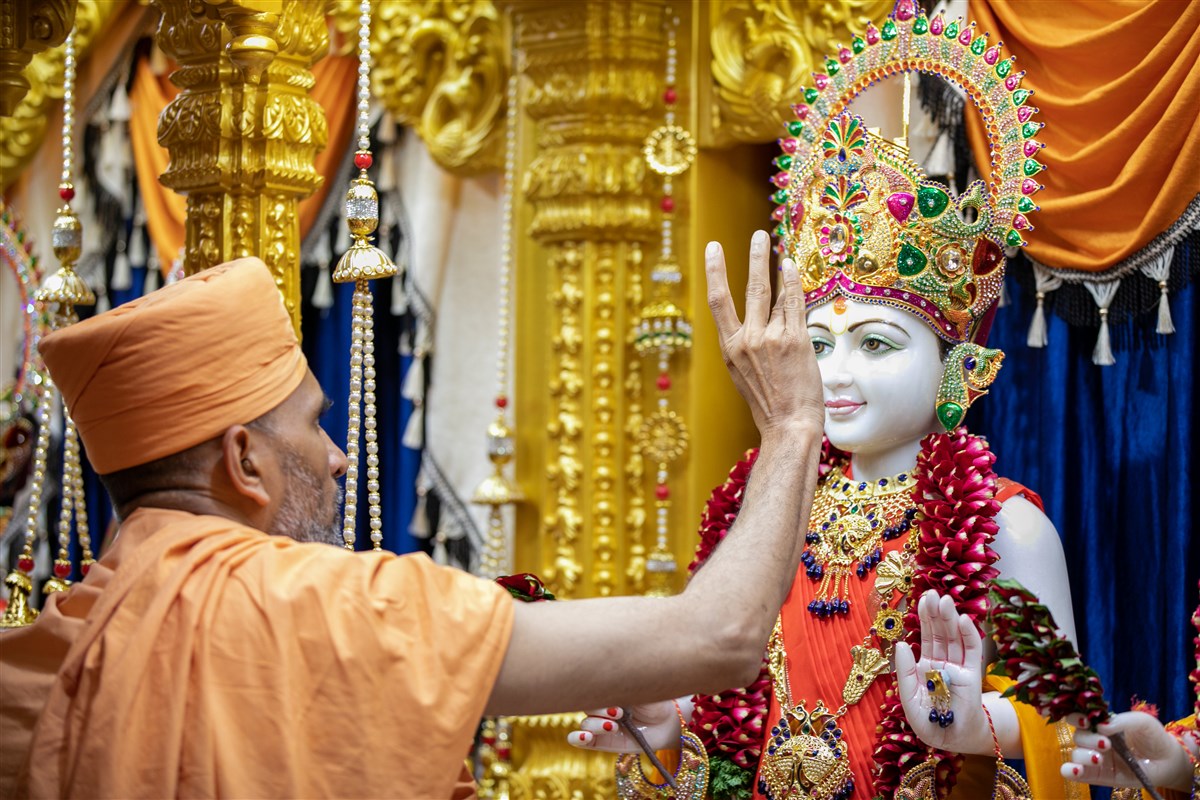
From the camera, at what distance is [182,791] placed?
1891mm

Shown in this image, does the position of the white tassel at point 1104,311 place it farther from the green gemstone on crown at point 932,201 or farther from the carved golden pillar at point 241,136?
the carved golden pillar at point 241,136

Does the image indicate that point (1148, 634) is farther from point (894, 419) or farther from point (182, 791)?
point (182, 791)

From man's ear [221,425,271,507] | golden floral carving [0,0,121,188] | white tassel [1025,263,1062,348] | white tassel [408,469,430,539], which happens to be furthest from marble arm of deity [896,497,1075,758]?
golden floral carving [0,0,121,188]

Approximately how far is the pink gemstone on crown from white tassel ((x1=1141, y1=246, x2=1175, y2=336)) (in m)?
0.69

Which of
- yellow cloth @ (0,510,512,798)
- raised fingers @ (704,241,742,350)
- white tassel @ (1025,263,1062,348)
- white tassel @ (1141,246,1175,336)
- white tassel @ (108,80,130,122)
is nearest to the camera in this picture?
yellow cloth @ (0,510,512,798)

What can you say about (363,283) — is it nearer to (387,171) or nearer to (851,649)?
(851,649)

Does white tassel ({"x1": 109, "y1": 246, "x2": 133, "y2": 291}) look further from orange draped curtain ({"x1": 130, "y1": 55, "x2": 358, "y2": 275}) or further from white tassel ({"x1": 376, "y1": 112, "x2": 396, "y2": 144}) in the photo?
white tassel ({"x1": 376, "y1": 112, "x2": 396, "y2": 144})

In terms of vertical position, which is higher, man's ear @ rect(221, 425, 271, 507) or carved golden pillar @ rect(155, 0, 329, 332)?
carved golden pillar @ rect(155, 0, 329, 332)

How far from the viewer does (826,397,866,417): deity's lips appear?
3146mm

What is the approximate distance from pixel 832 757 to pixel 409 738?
1.33 metres

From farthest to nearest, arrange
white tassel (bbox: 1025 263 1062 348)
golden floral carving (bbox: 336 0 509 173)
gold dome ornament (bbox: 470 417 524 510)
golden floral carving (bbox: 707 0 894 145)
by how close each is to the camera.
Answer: golden floral carving (bbox: 336 0 509 173) → gold dome ornament (bbox: 470 417 524 510) → golden floral carving (bbox: 707 0 894 145) → white tassel (bbox: 1025 263 1062 348)

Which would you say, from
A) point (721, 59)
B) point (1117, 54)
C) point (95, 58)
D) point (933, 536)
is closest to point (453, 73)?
point (721, 59)

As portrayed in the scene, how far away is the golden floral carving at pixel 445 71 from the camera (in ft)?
15.4

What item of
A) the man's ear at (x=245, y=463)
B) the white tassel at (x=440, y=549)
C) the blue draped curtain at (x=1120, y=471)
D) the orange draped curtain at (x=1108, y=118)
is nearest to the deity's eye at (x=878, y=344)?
the orange draped curtain at (x=1108, y=118)
